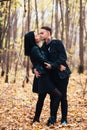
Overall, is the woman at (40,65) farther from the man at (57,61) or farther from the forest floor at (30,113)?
the forest floor at (30,113)

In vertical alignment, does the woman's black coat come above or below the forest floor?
above

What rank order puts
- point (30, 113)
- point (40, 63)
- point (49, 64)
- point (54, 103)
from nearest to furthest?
point (49, 64) → point (40, 63) → point (54, 103) → point (30, 113)

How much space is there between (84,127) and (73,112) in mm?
1668

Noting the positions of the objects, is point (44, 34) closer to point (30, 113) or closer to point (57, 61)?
point (57, 61)

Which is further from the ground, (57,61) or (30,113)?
(57,61)

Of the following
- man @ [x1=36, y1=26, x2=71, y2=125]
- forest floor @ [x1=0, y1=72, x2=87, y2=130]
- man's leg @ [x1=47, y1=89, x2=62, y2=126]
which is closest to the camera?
man @ [x1=36, y1=26, x2=71, y2=125]

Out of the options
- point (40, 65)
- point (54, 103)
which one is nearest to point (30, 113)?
point (54, 103)

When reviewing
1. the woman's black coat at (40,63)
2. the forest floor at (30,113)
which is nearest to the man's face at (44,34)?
the woman's black coat at (40,63)

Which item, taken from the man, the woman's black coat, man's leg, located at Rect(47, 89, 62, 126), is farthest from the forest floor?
the woman's black coat

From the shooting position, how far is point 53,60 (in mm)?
7078

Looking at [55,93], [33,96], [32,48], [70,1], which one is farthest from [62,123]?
[70,1]

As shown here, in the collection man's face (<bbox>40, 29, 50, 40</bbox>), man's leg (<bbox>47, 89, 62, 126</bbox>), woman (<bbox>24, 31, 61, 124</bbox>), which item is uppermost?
man's face (<bbox>40, 29, 50, 40</bbox>)

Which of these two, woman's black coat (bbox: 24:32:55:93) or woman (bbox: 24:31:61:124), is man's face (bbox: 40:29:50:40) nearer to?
woman (bbox: 24:31:61:124)

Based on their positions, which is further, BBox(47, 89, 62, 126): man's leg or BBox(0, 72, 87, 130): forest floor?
BBox(0, 72, 87, 130): forest floor
